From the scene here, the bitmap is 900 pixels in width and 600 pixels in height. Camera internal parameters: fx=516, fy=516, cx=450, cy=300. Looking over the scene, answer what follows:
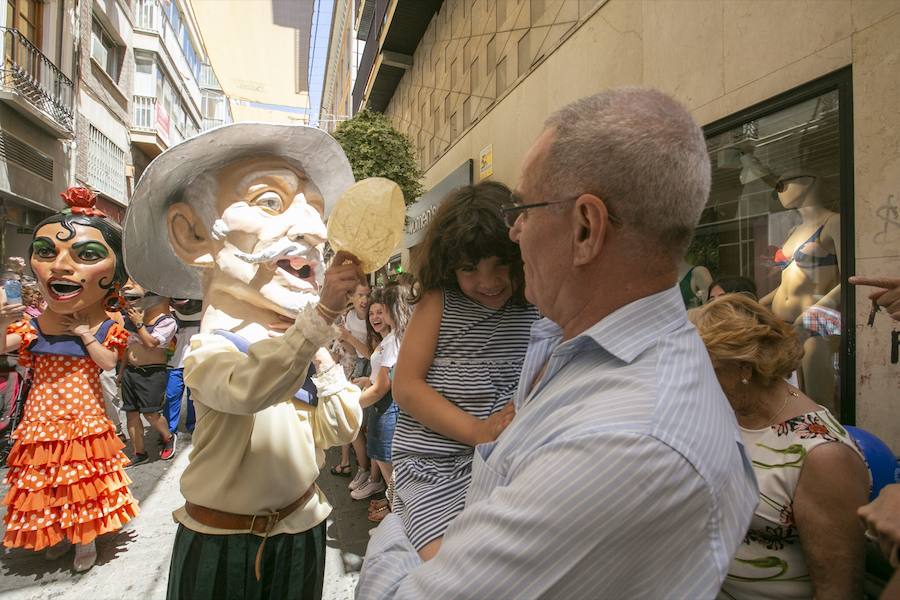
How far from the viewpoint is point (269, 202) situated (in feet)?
6.08

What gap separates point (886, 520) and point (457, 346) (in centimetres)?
109

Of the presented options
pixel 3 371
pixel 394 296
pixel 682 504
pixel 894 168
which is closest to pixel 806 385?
pixel 894 168

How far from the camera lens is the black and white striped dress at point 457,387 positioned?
132 centimetres

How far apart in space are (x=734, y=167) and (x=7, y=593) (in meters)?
5.59

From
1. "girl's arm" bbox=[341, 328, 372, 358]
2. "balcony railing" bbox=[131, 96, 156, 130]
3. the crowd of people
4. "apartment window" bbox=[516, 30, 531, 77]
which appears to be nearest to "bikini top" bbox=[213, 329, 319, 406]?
the crowd of people

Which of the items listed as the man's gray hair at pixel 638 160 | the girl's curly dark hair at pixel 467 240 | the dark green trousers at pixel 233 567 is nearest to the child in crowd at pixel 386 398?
the dark green trousers at pixel 233 567

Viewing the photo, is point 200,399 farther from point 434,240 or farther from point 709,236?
point 709,236

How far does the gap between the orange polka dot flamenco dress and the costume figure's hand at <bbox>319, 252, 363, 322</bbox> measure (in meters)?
2.60

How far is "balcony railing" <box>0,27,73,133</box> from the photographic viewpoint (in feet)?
31.7

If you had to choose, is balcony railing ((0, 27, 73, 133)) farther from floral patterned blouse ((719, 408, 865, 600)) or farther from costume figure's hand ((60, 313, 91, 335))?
floral patterned blouse ((719, 408, 865, 600))

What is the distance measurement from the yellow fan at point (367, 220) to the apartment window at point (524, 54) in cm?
698

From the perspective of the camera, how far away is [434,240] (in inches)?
61.0

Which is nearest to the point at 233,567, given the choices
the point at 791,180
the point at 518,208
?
the point at 518,208

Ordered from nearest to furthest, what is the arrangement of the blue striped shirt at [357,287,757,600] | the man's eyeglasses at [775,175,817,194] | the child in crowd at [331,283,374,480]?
the blue striped shirt at [357,287,757,600] → the man's eyeglasses at [775,175,817,194] → the child in crowd at [331,283,374,480]
